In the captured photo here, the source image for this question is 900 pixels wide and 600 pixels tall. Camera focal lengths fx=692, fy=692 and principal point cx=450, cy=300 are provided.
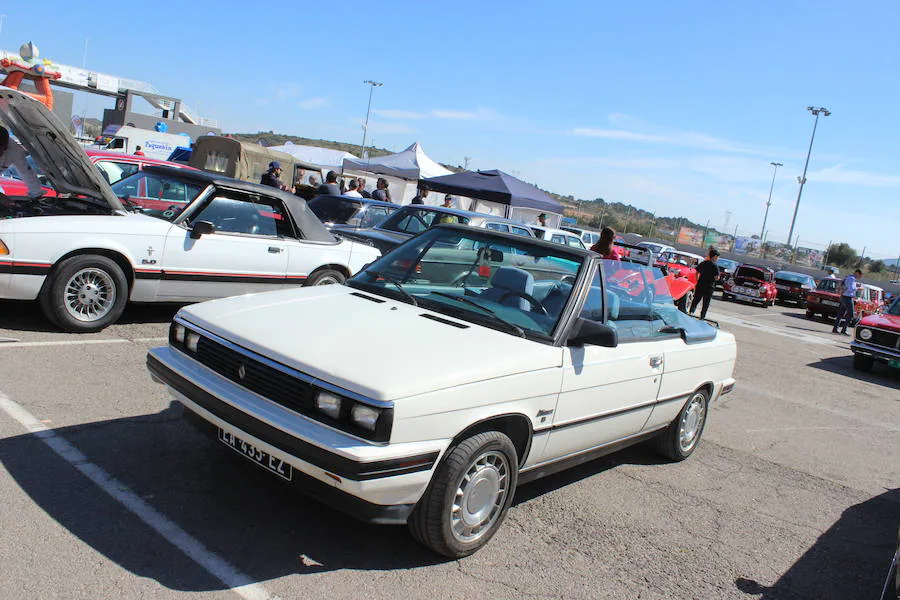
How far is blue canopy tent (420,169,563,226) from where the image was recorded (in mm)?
18672

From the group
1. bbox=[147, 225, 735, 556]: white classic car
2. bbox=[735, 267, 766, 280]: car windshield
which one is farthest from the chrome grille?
bbox=[735, 267, 766, 280]: car windshield

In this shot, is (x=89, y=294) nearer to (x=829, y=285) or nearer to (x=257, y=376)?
(x=257, y=376)

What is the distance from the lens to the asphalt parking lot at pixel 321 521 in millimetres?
3045

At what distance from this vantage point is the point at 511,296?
4.15 meters

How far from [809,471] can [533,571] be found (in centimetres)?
376

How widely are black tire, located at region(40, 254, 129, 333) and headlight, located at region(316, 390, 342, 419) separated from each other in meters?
4.13

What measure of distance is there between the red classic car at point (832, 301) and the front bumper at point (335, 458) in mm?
23281

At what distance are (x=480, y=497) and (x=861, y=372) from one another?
11.7 meters

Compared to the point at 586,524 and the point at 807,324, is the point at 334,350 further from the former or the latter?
the point at 807,324

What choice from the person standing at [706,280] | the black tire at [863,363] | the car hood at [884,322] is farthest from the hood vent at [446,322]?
the person standing at [706,280]

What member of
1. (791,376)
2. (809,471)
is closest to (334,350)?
(809,471)

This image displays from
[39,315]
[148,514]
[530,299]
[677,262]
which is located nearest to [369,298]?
[530,299]

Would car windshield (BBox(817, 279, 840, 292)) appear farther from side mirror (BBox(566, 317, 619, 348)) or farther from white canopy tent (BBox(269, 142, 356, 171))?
white canopy tent (BBox(269, 142, 356, 171))

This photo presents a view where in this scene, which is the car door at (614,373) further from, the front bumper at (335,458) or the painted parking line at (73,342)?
the painted parking line at (73,342)
